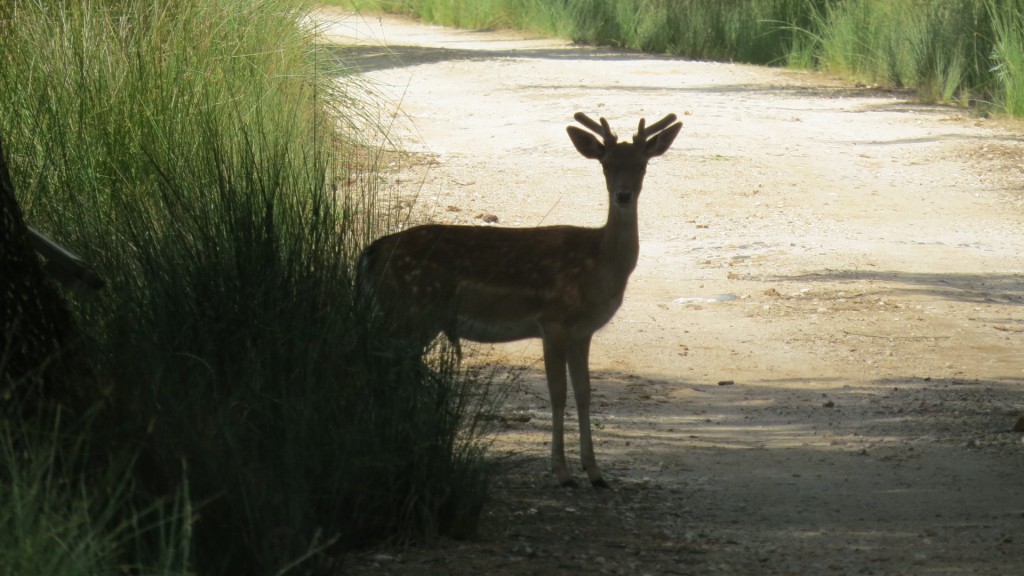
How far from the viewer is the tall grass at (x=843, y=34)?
18.5 meters

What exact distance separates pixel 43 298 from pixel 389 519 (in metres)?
1.33

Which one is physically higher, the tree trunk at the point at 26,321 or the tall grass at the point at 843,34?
the tall grass at the point at 843,34

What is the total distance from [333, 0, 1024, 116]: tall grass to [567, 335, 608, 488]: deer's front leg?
7576 mm

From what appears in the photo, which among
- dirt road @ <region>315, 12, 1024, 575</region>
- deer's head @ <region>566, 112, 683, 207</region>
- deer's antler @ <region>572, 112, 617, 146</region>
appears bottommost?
dirt road @ <region>315, 12, 1024, 575</region>

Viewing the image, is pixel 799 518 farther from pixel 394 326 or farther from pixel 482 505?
pixel 394 326

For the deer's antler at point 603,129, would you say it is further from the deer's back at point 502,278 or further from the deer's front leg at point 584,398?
the deer's front leg at point 584,398

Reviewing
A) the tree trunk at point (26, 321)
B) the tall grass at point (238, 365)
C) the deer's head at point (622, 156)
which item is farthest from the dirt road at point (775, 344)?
the tree trunk at point (26, 321)

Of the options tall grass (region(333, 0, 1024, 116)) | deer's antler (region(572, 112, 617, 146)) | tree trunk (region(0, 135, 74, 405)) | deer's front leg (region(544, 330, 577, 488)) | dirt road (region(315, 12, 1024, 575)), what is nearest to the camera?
tree trunk (region(0, 135, 74, 405))

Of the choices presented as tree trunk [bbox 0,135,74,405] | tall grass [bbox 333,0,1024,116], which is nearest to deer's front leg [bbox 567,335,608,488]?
tree trunk [bbox 0,135,74,405]

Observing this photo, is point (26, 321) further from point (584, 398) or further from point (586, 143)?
point (586, 143)

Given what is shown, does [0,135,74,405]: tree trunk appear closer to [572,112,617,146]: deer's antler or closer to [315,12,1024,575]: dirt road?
[315,12,1024,575]: dirt road

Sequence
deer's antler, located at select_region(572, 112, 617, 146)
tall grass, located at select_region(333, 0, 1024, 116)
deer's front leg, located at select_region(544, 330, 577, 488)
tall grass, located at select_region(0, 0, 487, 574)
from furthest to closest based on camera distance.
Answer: tall grass, located at select_region(333, 0, 1024, 116)
deer's antler, located at select_region(572, 112, 617, 146)
deer's front leg, located at select_region(544, 330, 577, 488)
tall grass, located at select_region(0, 0, 487, 574)

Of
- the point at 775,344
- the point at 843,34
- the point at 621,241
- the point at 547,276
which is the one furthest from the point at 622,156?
the point at 843,34

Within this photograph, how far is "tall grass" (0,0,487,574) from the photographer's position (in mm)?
4316
